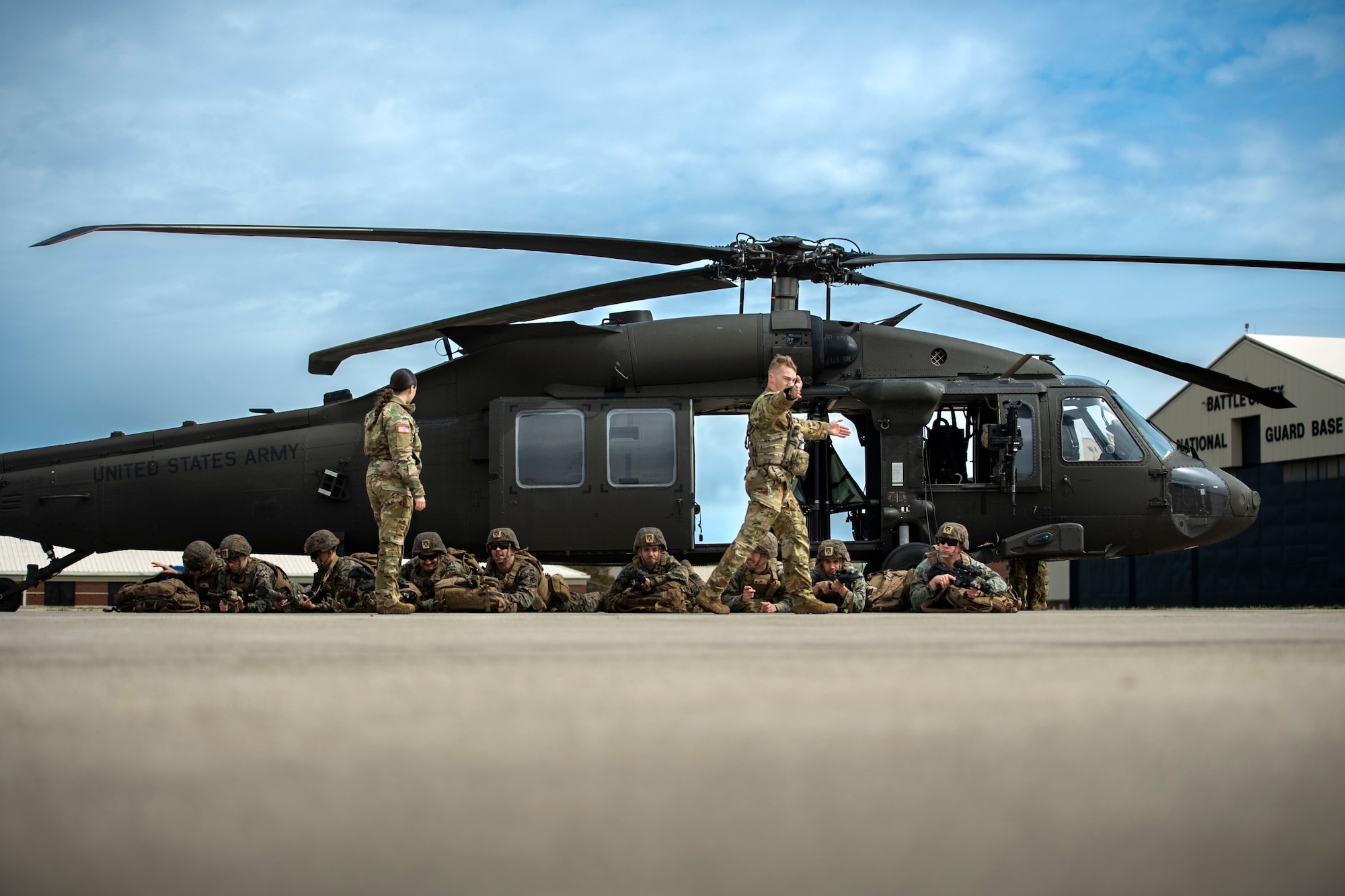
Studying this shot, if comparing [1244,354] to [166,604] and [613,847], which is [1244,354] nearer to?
[166,604]

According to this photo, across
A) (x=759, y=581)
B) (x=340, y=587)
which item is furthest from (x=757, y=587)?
(x=340, y=587)

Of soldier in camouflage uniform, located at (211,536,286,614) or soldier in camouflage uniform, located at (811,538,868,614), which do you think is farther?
soldier in camouflage uniform, located at (211,536,286,614)

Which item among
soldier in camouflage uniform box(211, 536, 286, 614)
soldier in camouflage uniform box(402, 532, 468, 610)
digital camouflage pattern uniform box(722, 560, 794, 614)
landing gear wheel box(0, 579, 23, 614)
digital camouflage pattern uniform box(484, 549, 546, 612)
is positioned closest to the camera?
digital camouflage pattern uniform box(722, 560, 794, 614)

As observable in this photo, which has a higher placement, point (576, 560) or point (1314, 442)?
point (1314, 442)

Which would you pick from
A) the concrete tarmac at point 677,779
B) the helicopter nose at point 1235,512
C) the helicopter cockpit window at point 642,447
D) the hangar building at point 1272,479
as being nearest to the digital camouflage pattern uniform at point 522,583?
the helicopter cockpit window at point 642,447

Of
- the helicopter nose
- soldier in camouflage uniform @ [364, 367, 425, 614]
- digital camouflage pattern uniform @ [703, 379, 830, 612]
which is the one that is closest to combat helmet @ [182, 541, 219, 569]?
soldier in camouflage uniform @ [364, 367, 425, 614]

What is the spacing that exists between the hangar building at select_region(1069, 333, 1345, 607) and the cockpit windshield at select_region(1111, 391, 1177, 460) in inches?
436

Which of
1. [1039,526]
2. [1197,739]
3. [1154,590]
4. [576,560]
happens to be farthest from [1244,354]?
[1197,739]

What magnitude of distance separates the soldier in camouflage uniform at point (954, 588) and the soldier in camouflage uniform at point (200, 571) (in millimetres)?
5566

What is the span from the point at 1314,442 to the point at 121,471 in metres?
20.6

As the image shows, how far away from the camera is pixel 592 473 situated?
9.85 metres

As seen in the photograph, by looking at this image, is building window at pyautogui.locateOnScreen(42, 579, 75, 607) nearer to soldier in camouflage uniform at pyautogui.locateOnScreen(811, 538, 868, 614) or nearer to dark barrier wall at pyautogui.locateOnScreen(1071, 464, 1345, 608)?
soldier in camouflage uniform at pyautogui.locateOnScreen(811, 538, 868, 614)

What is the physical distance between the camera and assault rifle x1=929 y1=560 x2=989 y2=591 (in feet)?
24.7

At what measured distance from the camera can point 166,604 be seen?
858 centimetres
